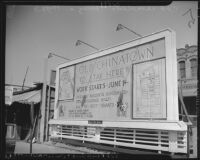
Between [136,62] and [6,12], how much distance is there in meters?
2.25

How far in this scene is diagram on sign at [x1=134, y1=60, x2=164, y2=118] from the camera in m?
3.93

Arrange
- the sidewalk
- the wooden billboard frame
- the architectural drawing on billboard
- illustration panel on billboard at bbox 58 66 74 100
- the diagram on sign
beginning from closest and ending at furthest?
the wooden billboard frame, the architectural drawing on billboard, the diagram on sign, the sidewalk, illustration panel on billboard at bbox 58 66 74 100

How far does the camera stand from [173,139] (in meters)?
3.66

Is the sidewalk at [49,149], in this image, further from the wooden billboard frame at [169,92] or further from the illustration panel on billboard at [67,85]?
the illustration panel on billboard at [67,85]

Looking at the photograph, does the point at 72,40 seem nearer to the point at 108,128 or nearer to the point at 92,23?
the point at 92,23

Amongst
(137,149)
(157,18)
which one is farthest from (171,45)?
(137,149)

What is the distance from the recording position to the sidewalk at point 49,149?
4.41 meters

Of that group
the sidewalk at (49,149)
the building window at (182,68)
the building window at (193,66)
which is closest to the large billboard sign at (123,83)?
the building window at (182,68)

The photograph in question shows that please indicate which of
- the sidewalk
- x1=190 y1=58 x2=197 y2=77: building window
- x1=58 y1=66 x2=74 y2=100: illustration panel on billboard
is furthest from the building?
x1=58 y1=66 x2=74 y2=100: illustration panel on billboard

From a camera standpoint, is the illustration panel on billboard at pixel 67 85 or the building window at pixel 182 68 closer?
the building window at pixel 182 68

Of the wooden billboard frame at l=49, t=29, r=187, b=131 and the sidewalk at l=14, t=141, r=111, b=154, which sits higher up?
the wooden billboard frame at l=49, t=29, r=187, b=131

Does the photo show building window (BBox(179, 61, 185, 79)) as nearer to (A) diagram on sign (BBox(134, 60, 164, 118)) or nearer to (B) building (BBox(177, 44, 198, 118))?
(B) building (BBox(177, 44, 198, 118))

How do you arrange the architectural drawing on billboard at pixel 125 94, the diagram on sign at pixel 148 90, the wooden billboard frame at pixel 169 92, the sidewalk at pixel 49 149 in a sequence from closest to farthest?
the wooden billboard frame at pixel 169 92 → the architectural drawing on billboard at pixel 125 94 → the diagram on sign at pixel 148 90 → the sidewalk at pixel 49 149

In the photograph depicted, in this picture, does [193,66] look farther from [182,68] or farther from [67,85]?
[67,85]
